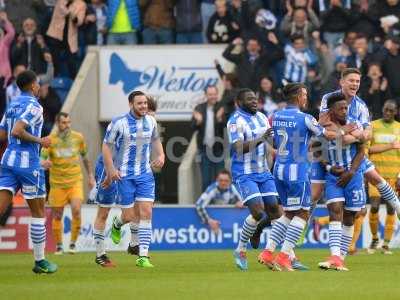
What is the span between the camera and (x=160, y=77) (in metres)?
27.5

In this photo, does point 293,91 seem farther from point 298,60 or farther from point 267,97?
point 298,60

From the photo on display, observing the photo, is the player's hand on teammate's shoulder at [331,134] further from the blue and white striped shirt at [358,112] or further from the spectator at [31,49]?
the spectator at [31,49]

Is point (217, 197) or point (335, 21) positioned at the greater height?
point (335, 21)

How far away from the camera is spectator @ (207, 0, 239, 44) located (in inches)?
1023

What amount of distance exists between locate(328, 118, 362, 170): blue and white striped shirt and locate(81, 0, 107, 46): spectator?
12189 mm

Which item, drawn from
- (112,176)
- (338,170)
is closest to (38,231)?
(112,176)


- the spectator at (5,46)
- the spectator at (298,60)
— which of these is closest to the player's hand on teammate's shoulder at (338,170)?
the spectator at (298,60)

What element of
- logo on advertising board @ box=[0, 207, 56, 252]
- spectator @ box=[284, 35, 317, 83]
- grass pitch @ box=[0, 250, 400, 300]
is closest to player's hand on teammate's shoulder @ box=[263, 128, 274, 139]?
grass pitch @ box=[0, 250, 400, 300]

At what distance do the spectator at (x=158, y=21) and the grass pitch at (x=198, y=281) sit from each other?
887 centimetres

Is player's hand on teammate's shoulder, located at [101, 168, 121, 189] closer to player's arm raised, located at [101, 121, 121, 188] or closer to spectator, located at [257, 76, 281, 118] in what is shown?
player's arm raised, located at [101, 121, 121, 188]

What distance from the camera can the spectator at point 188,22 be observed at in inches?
1035

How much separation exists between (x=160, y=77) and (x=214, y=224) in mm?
4705

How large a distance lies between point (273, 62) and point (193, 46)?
215 centimetres

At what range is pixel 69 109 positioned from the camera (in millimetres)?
26516
